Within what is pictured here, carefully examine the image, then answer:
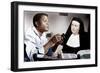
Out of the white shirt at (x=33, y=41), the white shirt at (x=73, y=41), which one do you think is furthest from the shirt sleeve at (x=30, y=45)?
the white shirt at (x=73, y=41)

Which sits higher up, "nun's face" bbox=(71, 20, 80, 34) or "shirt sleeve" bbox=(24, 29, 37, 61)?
"nun's face" bbox=(71, 20, 80, 34)

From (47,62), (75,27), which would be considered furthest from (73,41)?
(47,62)

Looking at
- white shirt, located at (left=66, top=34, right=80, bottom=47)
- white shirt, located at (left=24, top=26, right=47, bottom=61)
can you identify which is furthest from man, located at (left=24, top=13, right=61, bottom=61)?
white shirt, located at (left=66, top=34, right=80, bottom=47)

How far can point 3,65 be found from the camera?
1.53 m

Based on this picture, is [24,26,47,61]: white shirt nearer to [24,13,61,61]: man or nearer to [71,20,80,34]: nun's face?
[24,13,61,61]: man

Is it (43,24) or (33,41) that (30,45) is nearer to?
(33,41)

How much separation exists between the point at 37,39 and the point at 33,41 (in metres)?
0.03

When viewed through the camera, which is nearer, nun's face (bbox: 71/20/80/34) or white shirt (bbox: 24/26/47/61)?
white shirt (bbox: 24/26/47/61)

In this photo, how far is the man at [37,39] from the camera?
1570 millimetres

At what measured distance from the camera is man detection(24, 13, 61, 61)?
1.57m

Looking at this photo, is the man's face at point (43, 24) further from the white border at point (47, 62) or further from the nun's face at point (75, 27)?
the nun's face at point (75, 27)

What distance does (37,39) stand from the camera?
1.60 meters

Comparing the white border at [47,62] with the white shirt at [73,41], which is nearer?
the white border at [47,62]

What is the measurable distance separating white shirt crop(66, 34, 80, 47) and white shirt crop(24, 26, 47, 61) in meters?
0.18
